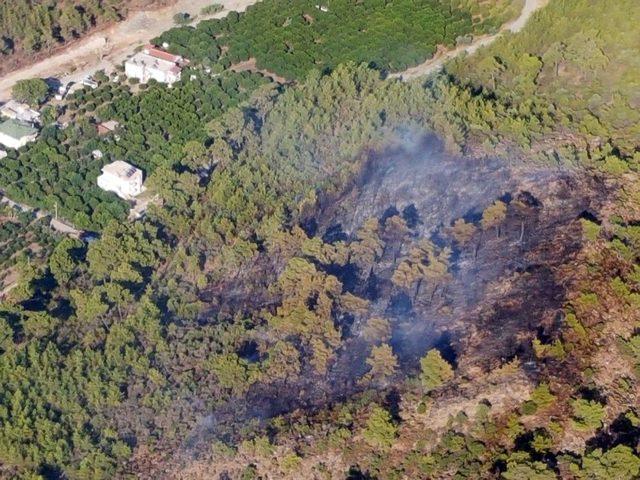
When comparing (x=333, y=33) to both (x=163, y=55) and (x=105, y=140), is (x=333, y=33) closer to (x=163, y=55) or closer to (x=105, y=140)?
(x=163, y=55)

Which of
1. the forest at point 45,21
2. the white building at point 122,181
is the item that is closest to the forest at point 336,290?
the white building at point 122,181

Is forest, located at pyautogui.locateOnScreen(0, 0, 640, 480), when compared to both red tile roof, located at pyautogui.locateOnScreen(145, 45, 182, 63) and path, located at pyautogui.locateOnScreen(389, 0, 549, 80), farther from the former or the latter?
red tile roof, located at pyautogui.locateOnScreen(145, 45, 182, 63)

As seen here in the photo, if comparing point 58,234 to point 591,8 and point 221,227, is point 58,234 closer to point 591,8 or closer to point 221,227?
point 221,227

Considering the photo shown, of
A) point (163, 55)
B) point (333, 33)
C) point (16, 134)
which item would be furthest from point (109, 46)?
point (333, 33)

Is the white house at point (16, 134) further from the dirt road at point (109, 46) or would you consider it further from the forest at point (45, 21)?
the forest at point (45, 21)

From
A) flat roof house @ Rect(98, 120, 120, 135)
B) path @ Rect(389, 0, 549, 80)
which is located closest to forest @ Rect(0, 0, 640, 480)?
flat roof house @ Rect(98, 120, 120, 135)
